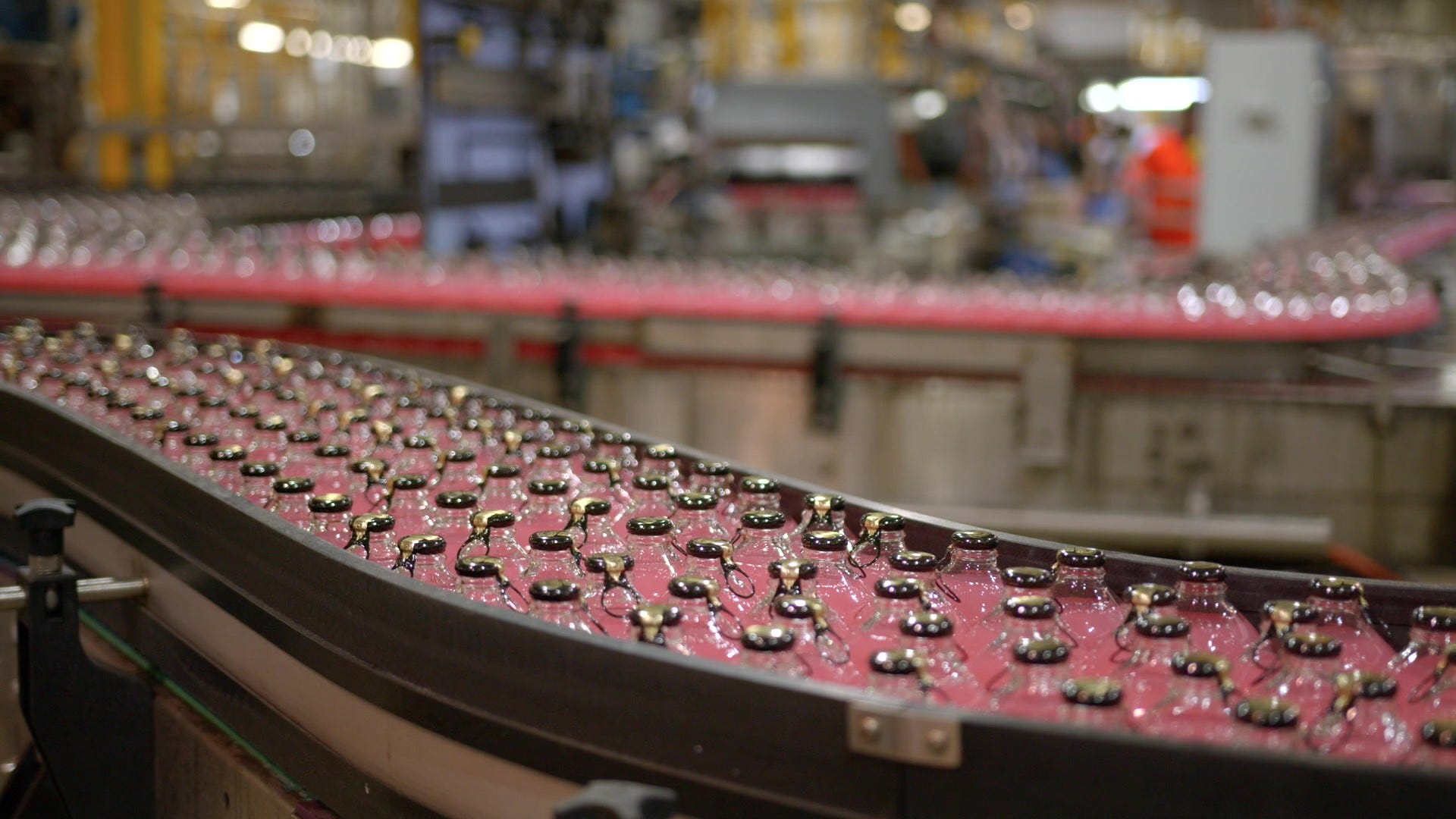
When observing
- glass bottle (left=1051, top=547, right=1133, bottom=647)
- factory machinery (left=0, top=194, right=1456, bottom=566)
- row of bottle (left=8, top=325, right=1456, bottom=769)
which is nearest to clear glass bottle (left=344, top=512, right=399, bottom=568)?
row of bottle (left=8, top=325, right=1456, bottom=769)

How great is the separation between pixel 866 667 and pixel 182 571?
1060 mm

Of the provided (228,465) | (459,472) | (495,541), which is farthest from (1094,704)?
(228,465)

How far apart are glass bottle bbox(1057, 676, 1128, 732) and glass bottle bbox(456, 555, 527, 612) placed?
56cm

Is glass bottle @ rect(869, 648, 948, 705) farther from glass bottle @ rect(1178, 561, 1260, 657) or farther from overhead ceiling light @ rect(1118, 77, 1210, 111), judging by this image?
overhead ceiling light @ rect(1118, 77, 1210, 111)

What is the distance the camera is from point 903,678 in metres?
1.17

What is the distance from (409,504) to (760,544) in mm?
490

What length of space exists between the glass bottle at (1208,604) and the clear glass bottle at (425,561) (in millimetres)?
769

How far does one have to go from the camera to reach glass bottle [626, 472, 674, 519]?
1.74 m

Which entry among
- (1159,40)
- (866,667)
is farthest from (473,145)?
(1159,40)

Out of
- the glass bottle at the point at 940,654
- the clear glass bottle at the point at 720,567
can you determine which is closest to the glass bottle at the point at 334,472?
the clear glass bottle at the point at 720,567

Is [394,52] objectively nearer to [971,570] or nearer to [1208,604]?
[971,570]

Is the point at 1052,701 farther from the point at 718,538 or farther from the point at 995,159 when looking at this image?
the point at 995,159

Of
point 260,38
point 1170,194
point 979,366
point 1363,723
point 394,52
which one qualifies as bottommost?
point 1363,723

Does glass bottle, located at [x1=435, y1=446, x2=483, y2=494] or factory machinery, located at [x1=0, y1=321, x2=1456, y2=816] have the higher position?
glass bottle, located at [x1=435, y1=446, x2=483, y2=494]
